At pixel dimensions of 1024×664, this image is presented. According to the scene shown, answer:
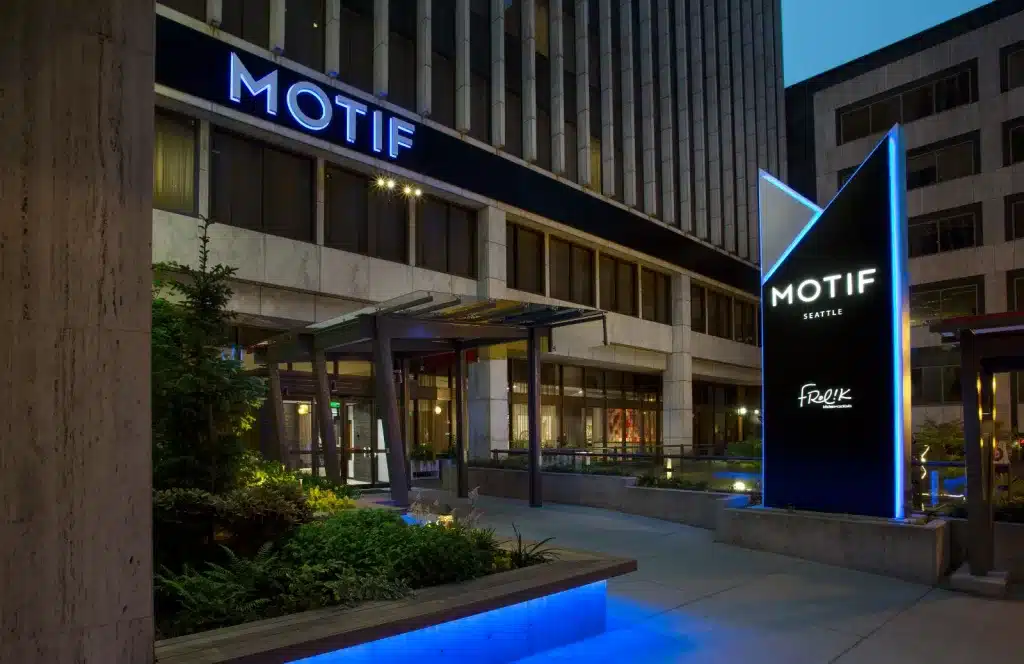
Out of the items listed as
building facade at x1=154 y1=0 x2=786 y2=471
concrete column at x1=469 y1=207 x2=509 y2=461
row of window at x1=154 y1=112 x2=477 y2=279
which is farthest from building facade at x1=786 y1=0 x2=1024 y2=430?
row of window at x1=154 y1=112 x2=477 y2=279

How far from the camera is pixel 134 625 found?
4.68 meters

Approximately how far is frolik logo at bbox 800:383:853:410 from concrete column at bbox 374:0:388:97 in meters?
15.3

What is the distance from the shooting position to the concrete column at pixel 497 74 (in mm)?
26328

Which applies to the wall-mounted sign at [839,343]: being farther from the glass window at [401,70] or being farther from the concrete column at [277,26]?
the glass window at [401,70]

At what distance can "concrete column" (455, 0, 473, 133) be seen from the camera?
2516 cm

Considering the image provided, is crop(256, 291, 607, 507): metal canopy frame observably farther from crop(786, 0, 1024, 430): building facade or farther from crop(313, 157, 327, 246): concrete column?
crop(786, 0, 1024, 430): building facade

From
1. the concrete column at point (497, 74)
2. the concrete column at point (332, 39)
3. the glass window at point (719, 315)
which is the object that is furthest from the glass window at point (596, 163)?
the concrete column at point (332, 39)

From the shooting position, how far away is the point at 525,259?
94.3ft

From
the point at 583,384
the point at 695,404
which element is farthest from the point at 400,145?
the point at 695,404

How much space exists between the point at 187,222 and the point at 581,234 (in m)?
15.7

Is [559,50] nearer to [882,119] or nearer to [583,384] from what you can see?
[583,384]

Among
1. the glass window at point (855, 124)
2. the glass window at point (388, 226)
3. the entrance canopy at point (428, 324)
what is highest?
the glass window at point (855, 124)

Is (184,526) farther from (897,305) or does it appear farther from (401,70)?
(401,70)

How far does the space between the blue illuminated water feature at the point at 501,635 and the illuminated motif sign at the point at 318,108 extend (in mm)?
15405
